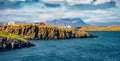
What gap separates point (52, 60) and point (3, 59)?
19.3 meters

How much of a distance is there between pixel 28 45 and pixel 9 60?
51646mm

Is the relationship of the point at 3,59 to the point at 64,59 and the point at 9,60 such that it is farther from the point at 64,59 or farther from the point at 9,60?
the point at 64,59

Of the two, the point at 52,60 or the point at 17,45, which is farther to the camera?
the point at 17,45

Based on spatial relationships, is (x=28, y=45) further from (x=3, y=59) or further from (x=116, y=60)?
(x=116, y=60)

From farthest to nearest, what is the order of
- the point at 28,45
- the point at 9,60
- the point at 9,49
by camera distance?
the point at 28,45 < the point at 9,49 < the point at 9,60

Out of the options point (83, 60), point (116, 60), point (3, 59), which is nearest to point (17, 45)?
point (3, 59)

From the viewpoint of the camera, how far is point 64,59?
103125 millimetres

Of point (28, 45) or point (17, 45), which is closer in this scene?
point (17, 45)

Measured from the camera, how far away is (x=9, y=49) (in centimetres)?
13238

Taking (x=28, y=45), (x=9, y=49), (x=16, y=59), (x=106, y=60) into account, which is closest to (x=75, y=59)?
(x=106, y=60)

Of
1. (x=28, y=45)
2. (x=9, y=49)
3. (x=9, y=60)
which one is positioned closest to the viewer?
(x=9, y=60)

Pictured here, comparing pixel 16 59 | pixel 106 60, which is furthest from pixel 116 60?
pixel 16 59

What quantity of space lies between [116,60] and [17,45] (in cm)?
5961

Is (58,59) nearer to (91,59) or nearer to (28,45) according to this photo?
(91,59)
